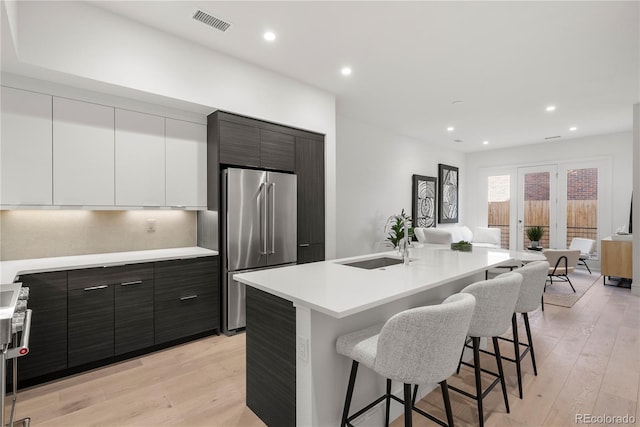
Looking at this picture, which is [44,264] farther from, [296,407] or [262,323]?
[296,407]

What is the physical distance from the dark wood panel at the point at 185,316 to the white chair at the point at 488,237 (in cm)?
612

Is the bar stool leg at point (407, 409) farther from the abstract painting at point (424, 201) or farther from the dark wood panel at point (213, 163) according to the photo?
the abstract painting at point (424, 201)

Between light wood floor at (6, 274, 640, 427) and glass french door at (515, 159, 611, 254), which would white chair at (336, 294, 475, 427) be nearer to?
light wood floor at (6, 274, 640, 427)

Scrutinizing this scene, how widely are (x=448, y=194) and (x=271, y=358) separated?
7238 millimetres

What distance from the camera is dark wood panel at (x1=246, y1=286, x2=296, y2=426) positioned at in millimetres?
1698

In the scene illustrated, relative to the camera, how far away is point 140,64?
9.04 ft

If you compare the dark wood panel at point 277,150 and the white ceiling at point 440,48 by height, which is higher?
the white ceiling at point 440,48

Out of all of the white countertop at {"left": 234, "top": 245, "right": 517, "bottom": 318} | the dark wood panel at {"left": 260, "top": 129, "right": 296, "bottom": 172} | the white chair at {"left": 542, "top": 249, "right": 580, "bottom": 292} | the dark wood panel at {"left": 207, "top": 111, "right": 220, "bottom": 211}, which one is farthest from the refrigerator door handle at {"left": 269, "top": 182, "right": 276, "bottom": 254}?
the white chair at {"left": 542, "top": 249, "right": 580, "bottom": 292}

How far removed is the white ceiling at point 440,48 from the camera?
257cm

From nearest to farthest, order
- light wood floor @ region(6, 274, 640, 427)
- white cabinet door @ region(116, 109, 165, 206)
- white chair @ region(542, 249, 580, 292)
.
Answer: light wood floor @ region(6, 274, 640, 427)
white cabinet door @ region(116, 109, 165, 206)
white chair @ region(542, 249, 580, 292)

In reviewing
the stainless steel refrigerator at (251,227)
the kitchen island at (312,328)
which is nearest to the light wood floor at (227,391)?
the kitchen island at (312,328)

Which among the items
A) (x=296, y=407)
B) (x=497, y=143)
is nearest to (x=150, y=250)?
(x=296, y=407)

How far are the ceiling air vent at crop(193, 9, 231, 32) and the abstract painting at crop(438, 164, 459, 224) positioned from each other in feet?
20.6

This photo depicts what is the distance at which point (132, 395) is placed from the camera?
88.1 inches
